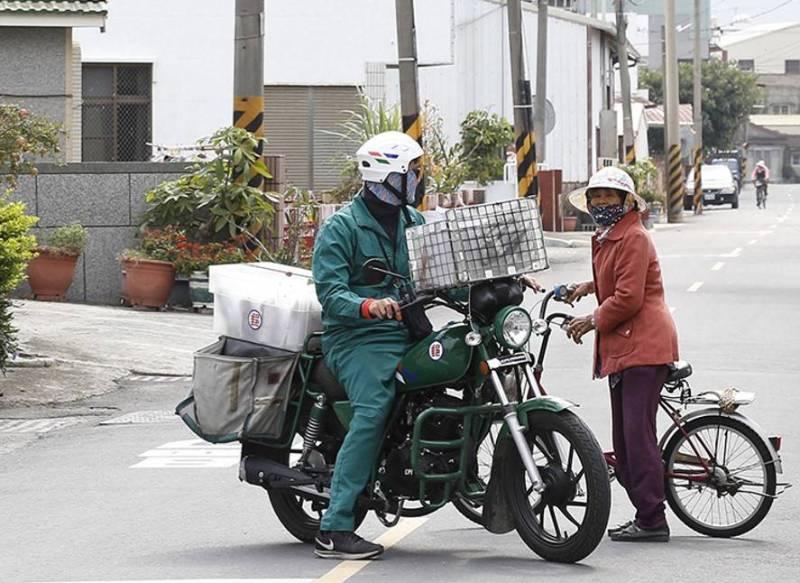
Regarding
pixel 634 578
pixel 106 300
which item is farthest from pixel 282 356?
pixel 106 300

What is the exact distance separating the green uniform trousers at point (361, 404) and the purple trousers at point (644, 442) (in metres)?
1.15

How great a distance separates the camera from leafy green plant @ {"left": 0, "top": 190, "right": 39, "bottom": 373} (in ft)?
47.2

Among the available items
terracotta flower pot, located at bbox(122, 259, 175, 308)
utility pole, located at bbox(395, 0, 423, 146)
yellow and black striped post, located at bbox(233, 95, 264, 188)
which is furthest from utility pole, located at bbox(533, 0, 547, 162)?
terracotta flower pot, located at bbox(122, 259, 175, 308)

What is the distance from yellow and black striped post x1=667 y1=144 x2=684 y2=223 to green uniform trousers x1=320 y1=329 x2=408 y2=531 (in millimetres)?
48077

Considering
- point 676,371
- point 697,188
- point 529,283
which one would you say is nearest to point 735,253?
point 676,371

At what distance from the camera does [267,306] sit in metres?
8.34

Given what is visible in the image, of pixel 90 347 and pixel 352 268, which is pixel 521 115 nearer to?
pixel 90 347

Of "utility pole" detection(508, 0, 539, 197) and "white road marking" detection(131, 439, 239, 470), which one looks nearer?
"white road marking" detection(131, 439, 239, 470)

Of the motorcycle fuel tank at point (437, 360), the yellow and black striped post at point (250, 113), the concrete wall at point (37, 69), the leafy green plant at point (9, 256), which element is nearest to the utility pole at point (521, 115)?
the concrete wall at point (37, 69)

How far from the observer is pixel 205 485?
10461 millimetres

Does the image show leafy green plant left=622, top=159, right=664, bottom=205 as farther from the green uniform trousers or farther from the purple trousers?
the green uniform trousers

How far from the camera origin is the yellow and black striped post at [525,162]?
3606 cm

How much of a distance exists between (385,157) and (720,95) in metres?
98.2

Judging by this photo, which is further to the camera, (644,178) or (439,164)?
(644,178)
